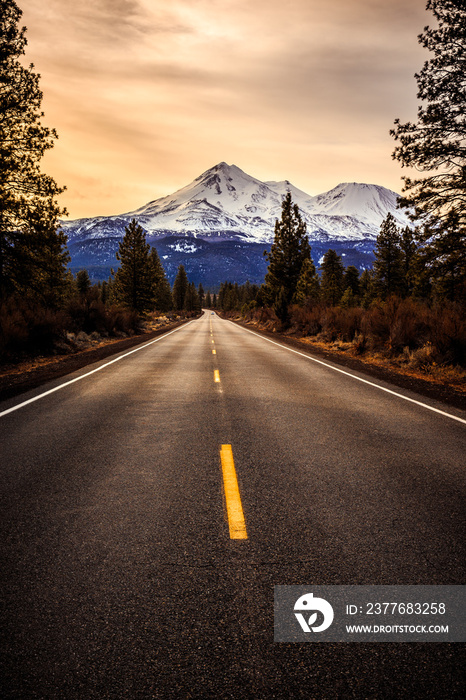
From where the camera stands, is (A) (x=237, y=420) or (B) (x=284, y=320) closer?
(A) (x=237, y=420)

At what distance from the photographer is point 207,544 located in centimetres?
278

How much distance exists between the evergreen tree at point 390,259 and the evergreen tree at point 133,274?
88.5 ft

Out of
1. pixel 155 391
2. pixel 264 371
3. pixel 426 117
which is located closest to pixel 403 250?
pixel 426 117

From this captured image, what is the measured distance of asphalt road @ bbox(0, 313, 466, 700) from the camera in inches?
70.1

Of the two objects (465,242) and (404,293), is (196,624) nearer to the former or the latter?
(465,242)

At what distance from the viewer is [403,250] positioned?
4581 centimetres

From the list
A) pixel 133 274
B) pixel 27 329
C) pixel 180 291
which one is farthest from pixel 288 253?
pixel 180 291

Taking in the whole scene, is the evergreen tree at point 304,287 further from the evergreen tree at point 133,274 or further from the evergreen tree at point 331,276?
the evergreen tree at point 331,276

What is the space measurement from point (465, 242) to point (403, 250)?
36.2 metres

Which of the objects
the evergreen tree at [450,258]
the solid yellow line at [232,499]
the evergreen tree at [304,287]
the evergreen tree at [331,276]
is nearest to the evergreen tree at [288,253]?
the evergreen tree at [304,287]

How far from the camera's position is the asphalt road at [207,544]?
70.1 inches

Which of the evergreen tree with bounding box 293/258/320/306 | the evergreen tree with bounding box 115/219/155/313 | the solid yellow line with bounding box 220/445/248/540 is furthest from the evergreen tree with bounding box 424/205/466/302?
the evergreen tree with bounding box 115/219/155/313

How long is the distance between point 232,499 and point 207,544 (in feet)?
2.27

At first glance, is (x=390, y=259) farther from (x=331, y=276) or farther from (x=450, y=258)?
(x=450, y=258)
